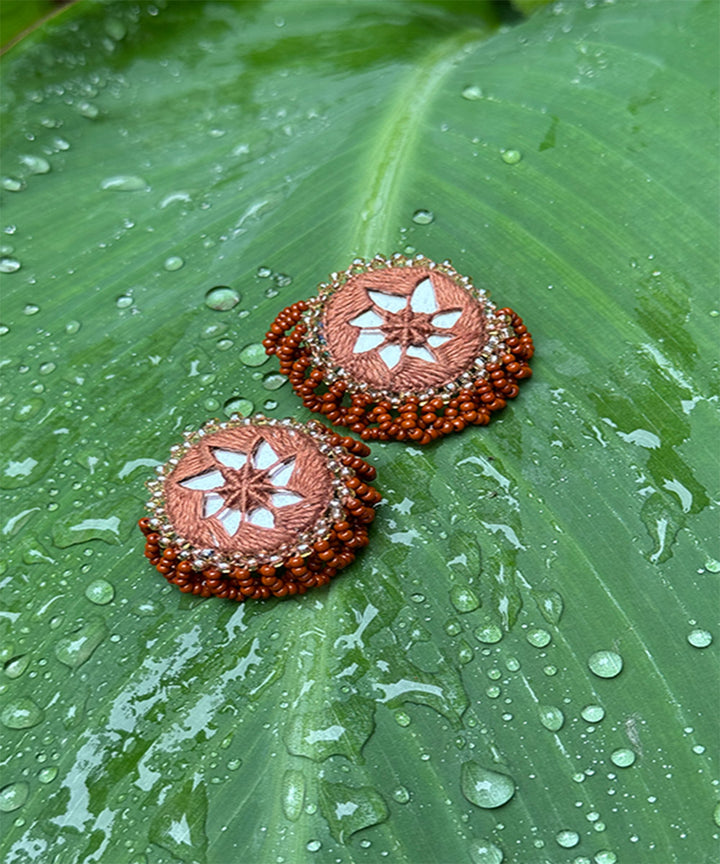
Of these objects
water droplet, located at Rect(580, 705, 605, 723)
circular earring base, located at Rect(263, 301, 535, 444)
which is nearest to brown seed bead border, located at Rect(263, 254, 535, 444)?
circular earring base, located at Rect(263, 301, 535, 444)

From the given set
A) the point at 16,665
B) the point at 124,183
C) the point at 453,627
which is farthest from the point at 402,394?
the point at 124,183

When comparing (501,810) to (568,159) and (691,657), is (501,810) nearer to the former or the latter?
(691,657)

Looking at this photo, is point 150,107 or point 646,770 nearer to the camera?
point 646,770

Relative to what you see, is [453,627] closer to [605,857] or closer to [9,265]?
[605,857]

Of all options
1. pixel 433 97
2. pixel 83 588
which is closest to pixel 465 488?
pixel 83 588

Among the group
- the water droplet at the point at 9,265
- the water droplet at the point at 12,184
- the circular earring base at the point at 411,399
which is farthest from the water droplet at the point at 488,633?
the water droplet at the point at 12,184

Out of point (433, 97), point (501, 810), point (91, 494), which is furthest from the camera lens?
point (433, 97)

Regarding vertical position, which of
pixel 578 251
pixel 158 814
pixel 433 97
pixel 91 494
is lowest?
pixel 158 814
